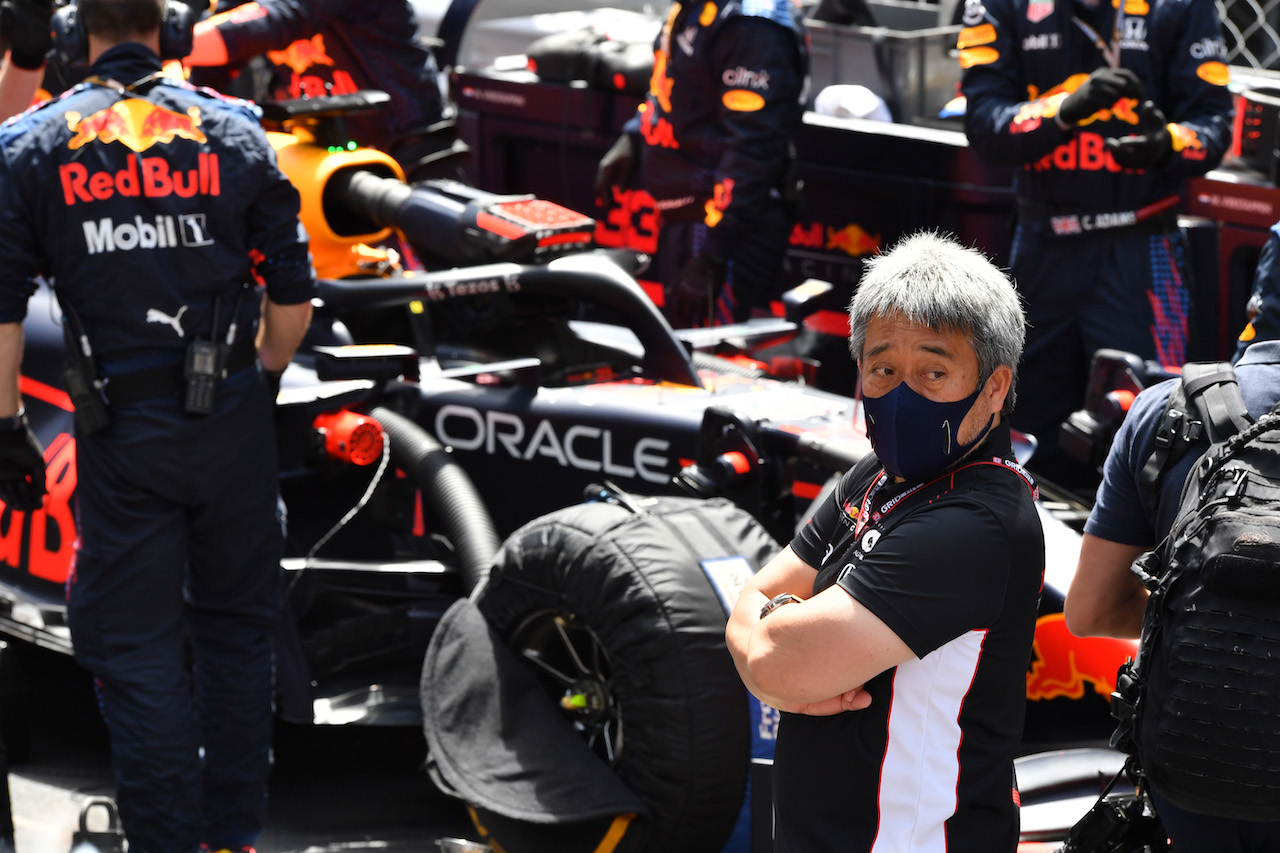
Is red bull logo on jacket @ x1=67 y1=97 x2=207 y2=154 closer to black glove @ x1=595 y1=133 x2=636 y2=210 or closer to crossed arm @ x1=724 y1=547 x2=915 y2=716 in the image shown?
crossed arm @ x1=724 y1=547 x2=915 y2=716

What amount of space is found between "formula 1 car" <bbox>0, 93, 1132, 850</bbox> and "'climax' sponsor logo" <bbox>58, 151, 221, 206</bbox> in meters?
0.63

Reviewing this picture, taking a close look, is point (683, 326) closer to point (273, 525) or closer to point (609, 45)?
point (609, 45)

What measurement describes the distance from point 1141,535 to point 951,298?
0.68 metres

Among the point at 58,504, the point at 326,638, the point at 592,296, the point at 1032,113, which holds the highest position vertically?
the point at 1032,113

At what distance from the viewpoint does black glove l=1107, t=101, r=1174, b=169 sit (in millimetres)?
4406

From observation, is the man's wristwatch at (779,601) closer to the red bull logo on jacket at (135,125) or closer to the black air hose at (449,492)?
the black air hose at (449,492)

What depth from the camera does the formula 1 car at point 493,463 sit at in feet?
10.1

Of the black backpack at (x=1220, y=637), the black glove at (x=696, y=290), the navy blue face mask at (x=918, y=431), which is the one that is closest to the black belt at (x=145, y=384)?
the navy blue face mask at (x=918, y=431)

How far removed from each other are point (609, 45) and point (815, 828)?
5653 mm

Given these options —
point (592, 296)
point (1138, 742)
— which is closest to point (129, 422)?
point (592, 296)

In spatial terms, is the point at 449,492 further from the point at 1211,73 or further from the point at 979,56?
the point at 1211,73

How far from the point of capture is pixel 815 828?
6.53 ft

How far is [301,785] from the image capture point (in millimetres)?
3957

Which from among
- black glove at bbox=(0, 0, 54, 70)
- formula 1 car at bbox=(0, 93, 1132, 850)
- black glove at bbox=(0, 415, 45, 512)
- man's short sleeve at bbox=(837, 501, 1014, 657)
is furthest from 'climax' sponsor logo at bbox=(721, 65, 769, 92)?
man's short sleeve at bbox=(837, 501, 1014, 657)
